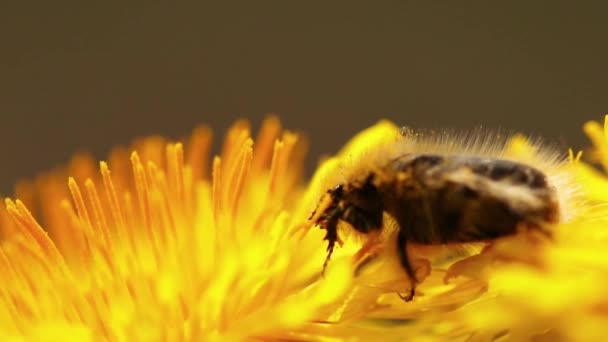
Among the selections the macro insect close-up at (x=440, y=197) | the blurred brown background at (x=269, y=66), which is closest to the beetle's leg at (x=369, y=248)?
the macro insect close-up at (x=440, y=197)

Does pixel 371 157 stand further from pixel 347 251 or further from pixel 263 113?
pixel 263 113

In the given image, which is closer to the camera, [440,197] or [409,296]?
[440,197]

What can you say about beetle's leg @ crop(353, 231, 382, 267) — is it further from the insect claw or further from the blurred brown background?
the blurred brown background

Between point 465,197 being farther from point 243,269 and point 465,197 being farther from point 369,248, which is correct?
point 243,269

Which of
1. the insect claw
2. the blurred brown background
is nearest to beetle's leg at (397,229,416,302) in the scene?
the insect claw

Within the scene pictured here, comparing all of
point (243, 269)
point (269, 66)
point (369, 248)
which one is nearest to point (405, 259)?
point (369, 248)

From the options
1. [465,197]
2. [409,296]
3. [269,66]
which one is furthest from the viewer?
[269,66]
